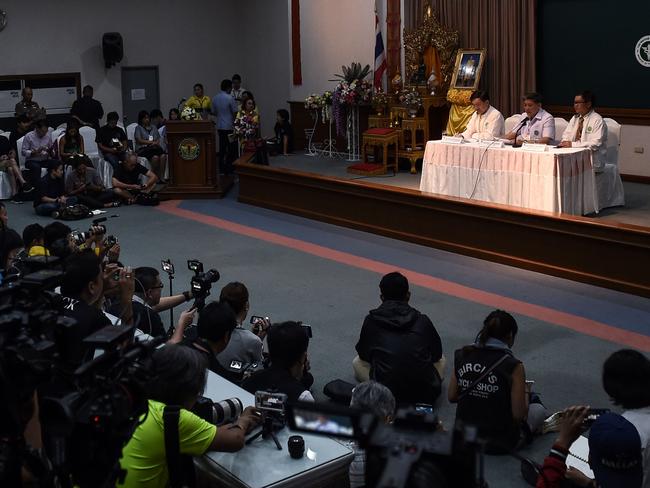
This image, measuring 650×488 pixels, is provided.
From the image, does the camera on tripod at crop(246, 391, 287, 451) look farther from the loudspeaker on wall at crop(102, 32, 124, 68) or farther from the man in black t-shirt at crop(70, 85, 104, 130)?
the loudspeaker on wall at crop(102, 32, 124, 68)

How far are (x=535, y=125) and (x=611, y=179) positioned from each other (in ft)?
2.95

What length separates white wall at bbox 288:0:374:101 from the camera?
41.3ft

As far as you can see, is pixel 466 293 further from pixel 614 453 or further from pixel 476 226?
pixel 614 453

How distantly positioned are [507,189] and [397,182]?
198cm

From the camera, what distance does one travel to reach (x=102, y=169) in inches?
460

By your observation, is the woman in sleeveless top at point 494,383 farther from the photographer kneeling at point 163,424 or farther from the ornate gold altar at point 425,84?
the ornate gold altar at point 425,84

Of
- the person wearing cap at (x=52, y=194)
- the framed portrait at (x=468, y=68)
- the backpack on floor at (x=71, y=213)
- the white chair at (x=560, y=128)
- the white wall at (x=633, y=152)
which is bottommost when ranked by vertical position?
the backpack on floor at (x=71, y=213)

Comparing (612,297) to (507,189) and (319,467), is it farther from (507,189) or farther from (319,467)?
(319,467)

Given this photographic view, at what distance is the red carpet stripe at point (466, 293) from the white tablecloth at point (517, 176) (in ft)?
4.07

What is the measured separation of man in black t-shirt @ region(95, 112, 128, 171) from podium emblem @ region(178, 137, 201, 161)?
89cm

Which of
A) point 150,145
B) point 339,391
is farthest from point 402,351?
point 150,145

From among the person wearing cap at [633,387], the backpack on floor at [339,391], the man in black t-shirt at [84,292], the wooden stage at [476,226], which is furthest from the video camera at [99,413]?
the wooden stage at [476,226]

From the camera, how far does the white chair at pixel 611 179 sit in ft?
28.0

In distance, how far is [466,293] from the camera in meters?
7.09
